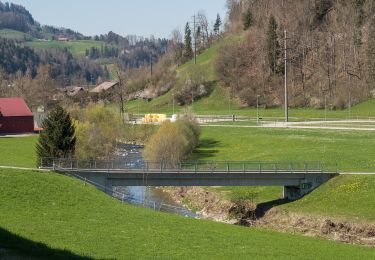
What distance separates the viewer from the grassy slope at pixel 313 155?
154 ft

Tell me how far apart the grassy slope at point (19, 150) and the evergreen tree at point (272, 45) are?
64.9 m

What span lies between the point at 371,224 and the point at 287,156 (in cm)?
2681

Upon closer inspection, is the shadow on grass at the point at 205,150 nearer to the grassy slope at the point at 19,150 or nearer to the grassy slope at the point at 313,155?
the grassy slope at the point at 313,155

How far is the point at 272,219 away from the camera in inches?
1871

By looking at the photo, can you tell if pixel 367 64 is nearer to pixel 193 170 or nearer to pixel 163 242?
pixel 193 170

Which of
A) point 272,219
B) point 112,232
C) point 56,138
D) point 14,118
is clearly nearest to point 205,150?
point 14,118

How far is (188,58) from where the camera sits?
188250 mm

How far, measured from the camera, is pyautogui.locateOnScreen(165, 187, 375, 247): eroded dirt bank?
136 feet

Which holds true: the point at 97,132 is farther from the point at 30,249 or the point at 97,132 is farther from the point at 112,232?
the point at 30,249

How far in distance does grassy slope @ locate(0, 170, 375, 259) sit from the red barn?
5637cm

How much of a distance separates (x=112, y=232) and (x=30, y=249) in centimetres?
746

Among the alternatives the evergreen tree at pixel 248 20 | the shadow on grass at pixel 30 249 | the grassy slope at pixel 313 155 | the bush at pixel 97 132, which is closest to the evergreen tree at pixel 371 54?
the grassy slope at pixel 313 155

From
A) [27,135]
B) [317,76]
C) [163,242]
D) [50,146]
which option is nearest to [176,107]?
[317,76]

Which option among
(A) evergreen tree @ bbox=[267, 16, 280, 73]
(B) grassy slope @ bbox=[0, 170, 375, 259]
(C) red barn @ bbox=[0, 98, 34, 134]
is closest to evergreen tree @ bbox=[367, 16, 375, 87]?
(A) evergreen tree @ bbox=[267, 16, 280, 73]
